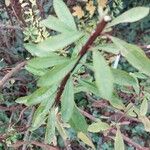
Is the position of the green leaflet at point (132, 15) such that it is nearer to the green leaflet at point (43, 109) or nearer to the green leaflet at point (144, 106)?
the green leaflet at point (43, 109)

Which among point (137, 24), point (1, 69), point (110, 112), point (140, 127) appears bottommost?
point (140, 127)

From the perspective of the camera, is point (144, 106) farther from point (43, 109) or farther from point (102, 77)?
point (102, 77)

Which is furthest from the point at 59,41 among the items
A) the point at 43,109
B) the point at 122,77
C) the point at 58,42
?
the point at 43,109

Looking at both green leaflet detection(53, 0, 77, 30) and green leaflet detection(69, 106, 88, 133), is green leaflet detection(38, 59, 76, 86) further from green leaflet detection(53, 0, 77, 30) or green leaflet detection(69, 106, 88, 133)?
green leaflet detection(69, 106, 88, 133)

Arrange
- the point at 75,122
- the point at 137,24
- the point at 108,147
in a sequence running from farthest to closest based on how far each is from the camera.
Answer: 1. the point at 137,24
2. the point at 108,147
3. the point at 75,122

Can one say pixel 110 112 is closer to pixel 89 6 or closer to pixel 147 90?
pixel 89 6

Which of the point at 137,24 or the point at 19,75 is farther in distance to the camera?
the point at 137,24

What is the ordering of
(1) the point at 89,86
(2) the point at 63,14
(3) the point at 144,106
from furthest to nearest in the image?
(3) the point at 144,106, (1) the point at 89,86, (2) the point at 63,14

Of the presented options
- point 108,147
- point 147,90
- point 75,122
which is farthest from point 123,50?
point 108,147
